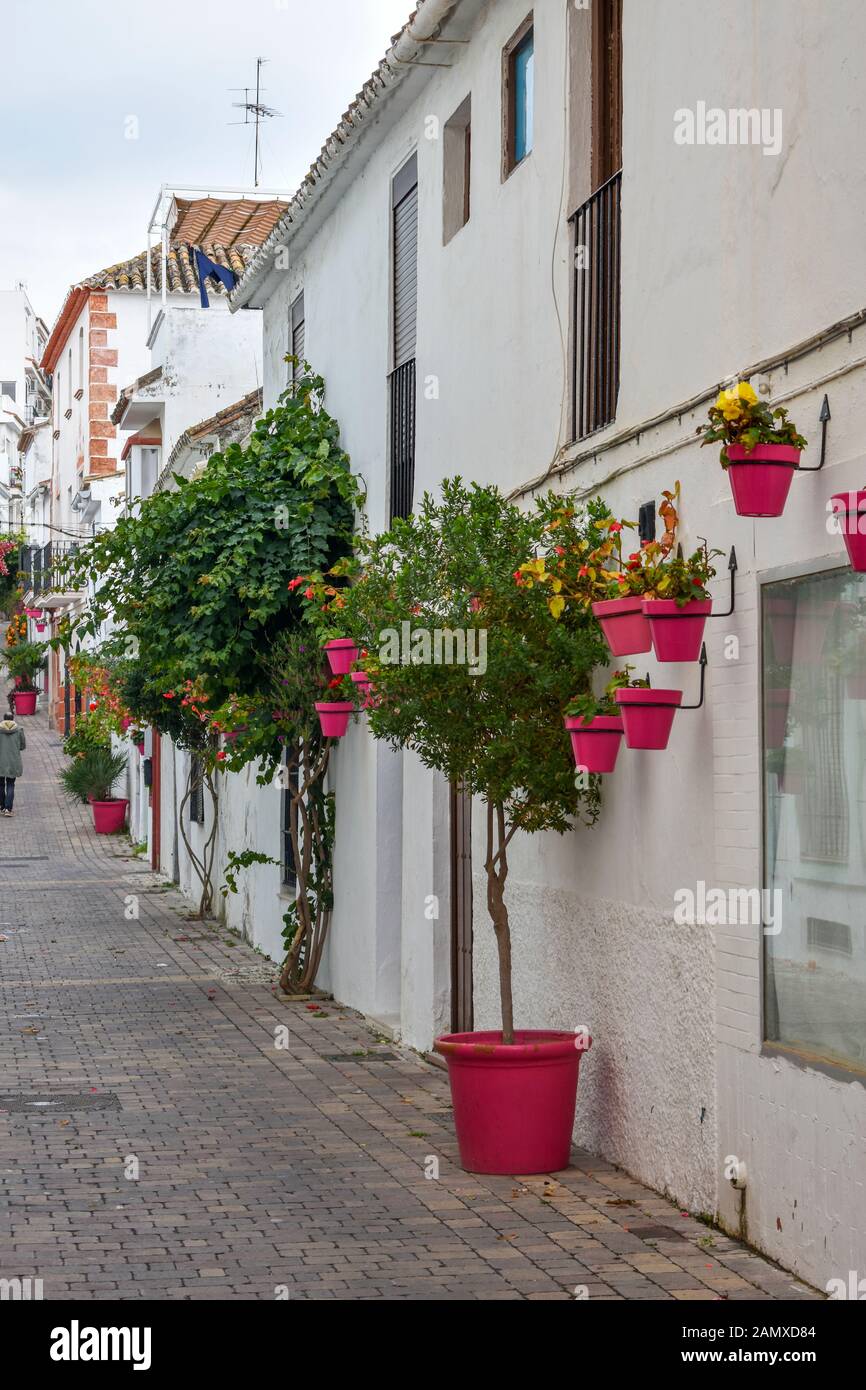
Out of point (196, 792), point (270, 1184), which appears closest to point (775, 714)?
point (270, 1184)

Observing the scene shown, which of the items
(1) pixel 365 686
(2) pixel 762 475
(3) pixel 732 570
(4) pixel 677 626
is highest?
(2) pixel 762 475

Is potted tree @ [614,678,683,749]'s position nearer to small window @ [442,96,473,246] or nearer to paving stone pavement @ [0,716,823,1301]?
paving stone pavement @ [0,716,823,1301]

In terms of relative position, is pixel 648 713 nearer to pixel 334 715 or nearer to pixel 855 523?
pixel 855 523

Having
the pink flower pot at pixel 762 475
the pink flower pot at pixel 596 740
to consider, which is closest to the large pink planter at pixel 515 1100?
the pink flower pot at pixel 596 740

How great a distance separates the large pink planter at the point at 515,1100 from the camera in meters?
7.40

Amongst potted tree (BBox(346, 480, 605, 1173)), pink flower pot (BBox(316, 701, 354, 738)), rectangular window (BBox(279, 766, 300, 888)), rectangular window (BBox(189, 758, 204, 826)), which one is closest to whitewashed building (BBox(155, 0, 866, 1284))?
potted tree (BBox(346, 480, 605, 1173))

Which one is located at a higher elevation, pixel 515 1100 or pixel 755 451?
pixel 755 451

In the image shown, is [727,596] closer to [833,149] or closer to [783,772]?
[783,772]

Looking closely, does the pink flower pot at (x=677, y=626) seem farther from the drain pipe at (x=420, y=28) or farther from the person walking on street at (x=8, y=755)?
the person walking on street at (x=8, y=755)

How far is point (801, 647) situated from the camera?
600cm

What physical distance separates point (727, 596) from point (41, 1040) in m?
6.84

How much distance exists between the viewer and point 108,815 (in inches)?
1188

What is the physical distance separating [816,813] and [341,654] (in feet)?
19.5
